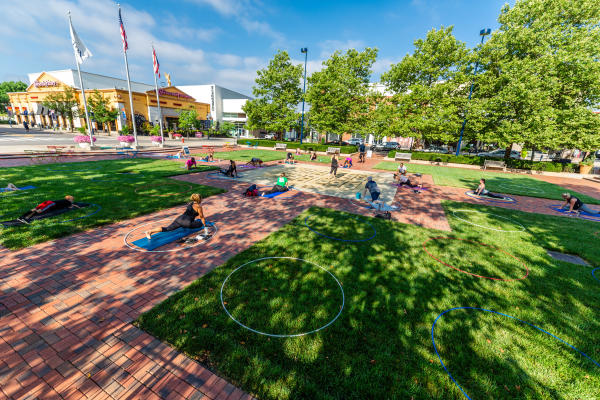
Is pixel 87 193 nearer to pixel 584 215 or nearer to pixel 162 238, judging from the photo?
pixel 162 238

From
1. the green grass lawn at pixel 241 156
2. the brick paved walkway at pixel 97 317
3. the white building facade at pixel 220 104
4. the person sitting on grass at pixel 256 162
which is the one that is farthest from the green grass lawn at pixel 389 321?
the white building facade at pixel 220 104

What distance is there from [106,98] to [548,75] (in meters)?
73.1

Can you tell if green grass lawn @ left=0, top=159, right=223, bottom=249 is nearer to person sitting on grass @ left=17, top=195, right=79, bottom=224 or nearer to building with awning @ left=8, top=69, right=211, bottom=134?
person sitting on grass @ left=17, top=195, right=79, bottom=224

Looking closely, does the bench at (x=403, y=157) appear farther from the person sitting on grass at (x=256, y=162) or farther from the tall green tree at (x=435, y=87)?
the person sitting on grass at (x=256, y=162)

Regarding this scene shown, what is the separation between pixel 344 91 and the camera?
125ft

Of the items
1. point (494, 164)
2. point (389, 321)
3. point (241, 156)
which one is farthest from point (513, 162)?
point (389, 321)

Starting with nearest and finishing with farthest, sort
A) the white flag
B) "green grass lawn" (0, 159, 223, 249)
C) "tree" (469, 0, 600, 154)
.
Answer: "green grass lawn" (0, 159, 223, 249) < the white flag < "tree" (469, 0, 600, 154)

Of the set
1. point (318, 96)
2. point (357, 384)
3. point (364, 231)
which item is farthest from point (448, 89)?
point (357, 384)

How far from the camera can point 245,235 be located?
8047mm

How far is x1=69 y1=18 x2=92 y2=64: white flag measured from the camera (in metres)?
21.8

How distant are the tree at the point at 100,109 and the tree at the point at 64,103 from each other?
5518 millimetres

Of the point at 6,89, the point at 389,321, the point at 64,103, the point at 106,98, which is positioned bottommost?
the point at 389,321

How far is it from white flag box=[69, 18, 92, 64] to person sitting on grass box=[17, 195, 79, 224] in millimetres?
22046

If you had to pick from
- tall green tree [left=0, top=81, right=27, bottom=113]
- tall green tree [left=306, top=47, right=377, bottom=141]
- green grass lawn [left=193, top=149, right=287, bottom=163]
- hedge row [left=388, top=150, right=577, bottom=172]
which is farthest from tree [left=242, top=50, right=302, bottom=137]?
tall green tree [left=0, top=81, right=27, bottom=113]
